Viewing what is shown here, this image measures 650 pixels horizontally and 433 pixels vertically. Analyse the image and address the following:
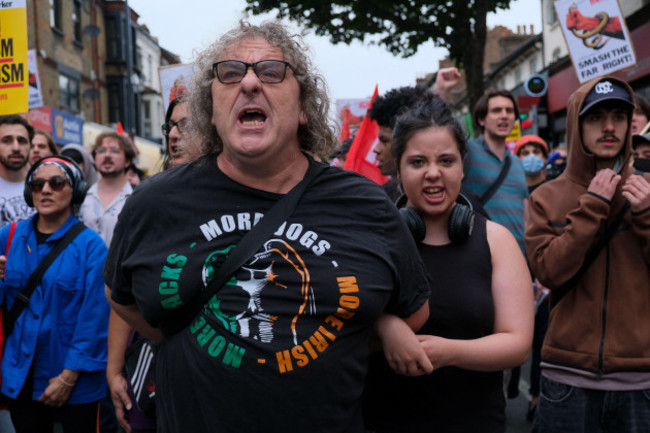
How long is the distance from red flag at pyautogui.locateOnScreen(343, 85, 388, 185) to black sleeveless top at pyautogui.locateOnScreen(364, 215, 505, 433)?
2.65 metres

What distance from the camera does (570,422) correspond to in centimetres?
281

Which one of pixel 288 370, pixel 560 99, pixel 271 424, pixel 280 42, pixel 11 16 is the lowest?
pixel 271 424

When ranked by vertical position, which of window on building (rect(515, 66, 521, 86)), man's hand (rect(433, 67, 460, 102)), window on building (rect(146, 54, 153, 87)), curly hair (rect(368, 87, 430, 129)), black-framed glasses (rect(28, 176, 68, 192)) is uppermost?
window on building (rect(146, 54, 153, 87))

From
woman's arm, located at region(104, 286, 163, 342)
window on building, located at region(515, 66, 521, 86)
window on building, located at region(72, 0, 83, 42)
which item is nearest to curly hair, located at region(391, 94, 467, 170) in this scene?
woman's arm, located at region(104, 286, 163, 342)

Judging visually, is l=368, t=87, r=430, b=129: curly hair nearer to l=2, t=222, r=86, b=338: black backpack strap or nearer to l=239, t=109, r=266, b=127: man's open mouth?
l=239, t=109, r=266, b=127: man's open mouth

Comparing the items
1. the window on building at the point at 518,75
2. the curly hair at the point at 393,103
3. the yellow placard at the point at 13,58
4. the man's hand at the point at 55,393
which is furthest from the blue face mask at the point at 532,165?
the window on building at the point at 518,75

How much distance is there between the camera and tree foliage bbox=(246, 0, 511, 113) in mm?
13719

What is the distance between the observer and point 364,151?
494cm

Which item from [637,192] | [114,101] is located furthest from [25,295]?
[114,101]

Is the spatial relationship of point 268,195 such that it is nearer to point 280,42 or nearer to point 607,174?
point 280,42

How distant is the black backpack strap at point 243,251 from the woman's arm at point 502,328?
21.8 inches

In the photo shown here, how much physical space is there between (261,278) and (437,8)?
44.6 feet

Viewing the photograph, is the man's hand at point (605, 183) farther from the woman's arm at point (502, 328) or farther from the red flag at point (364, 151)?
the red flag at point (364, 151)

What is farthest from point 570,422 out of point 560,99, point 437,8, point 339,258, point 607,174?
point 560,99
